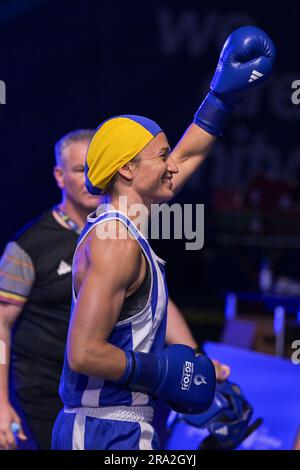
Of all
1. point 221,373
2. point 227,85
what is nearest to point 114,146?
point 227,85

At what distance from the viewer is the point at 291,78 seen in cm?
921

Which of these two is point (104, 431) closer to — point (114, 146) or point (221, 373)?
point (114, 146)

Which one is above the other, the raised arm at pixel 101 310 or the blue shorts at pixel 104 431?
the raised arm at pixel 101 310

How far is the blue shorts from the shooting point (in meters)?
2.83

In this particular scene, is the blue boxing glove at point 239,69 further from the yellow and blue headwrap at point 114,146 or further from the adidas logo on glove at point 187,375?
the adidas logo on glove at point 187,375

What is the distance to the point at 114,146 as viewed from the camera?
296 centimetres

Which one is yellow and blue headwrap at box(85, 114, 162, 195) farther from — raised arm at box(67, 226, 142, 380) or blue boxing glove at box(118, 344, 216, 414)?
blue boxing glove at box(118, 344, 216, 414)

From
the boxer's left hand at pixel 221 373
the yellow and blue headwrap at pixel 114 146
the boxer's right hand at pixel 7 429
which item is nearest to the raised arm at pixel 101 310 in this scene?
the yellow and blue headwrap at pixel 114 146

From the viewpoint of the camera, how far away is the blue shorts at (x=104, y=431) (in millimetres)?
2832

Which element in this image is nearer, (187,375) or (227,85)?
(187,375)

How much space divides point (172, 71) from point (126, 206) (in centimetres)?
653

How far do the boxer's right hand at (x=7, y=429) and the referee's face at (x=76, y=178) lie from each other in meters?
0.87

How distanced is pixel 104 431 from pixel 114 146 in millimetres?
857
